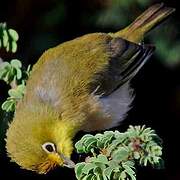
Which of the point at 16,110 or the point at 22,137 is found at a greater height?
the point at 16,110

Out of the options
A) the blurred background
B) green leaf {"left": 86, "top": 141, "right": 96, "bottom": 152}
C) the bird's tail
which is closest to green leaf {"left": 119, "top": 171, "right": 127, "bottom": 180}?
green leaf {"left": 86, "top": 141, "right": 96, "bottom": 152}

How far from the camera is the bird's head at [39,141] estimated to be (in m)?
2.59

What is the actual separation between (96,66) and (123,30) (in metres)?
0.53

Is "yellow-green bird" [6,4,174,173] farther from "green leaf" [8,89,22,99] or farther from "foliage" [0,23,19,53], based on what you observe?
"foliage" [0,23,19,53]

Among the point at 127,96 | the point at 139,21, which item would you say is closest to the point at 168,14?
the point at 139,21

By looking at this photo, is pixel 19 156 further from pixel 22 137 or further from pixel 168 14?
pixel 168 14

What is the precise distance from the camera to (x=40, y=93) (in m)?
2.89

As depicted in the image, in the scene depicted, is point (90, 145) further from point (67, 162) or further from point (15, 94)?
point (15, 94)

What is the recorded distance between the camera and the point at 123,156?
2.07 meters

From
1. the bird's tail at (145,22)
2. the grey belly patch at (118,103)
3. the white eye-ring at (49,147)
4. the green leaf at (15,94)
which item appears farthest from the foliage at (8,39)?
the bird's tail at (145,22)

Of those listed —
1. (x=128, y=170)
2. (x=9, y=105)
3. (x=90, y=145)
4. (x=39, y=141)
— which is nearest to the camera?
(x=128, y=170)

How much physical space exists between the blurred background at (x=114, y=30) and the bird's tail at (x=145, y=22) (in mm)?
47

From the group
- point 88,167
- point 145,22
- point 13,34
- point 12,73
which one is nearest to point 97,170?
point 88,167

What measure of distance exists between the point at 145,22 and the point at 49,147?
1230mm
